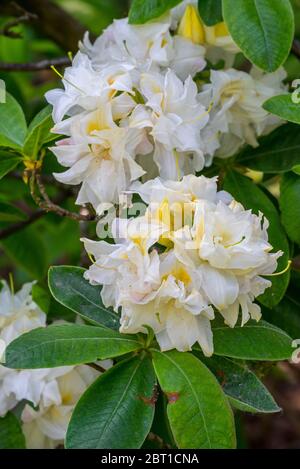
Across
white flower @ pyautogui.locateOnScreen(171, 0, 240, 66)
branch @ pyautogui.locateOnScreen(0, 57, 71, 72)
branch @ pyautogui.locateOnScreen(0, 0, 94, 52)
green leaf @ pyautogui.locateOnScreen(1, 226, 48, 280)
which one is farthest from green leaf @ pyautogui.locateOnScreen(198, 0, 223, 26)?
green leaf @ pyautogui.locateOnScreen(1, 226, 48, 280)

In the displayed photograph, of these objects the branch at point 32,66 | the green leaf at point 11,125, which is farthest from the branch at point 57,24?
the green leaf at point 11,125

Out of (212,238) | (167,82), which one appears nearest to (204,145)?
(167,82)

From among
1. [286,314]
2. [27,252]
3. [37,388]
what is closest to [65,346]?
[37,388]

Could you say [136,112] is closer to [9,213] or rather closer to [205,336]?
[205,336]

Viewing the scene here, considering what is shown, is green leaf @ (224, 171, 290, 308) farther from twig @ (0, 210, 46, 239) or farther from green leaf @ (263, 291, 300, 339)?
twig @ (0, 210, 46, 239)
